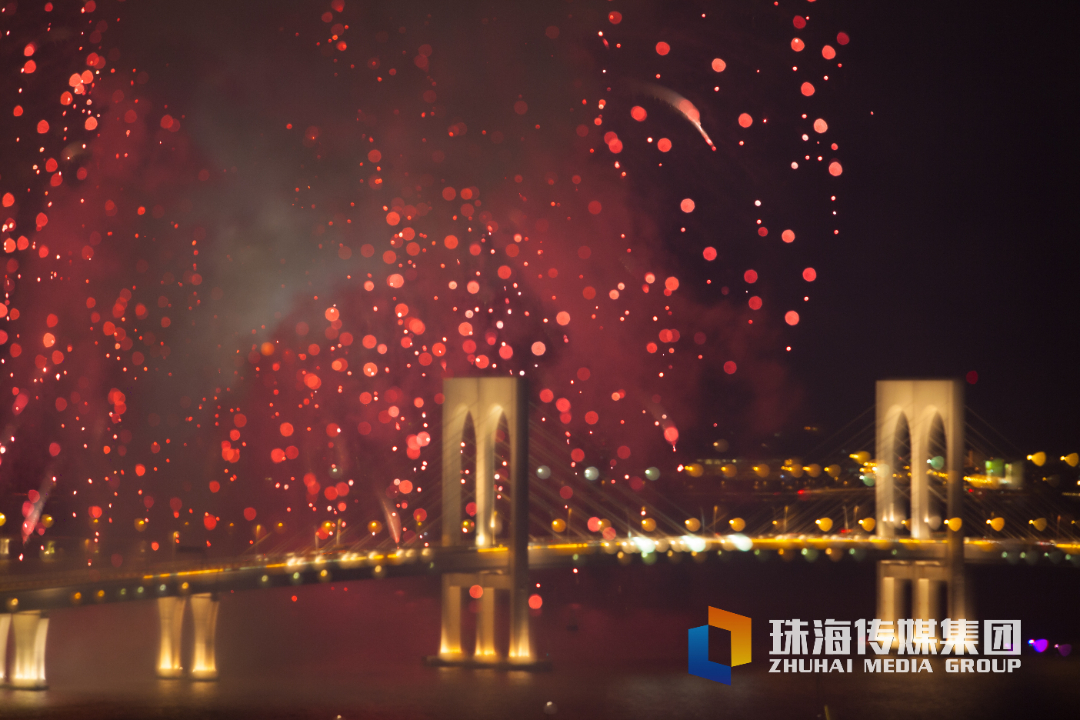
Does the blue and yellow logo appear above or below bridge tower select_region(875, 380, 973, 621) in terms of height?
below

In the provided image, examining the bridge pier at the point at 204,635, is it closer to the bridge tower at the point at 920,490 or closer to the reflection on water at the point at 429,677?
the reflection on water at the point at 429,677

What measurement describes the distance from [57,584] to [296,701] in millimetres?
5707

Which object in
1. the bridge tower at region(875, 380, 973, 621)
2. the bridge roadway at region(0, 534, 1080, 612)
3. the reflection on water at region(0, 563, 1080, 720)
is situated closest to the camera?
the bridge roadway at region(0, 534, 1080, 612)

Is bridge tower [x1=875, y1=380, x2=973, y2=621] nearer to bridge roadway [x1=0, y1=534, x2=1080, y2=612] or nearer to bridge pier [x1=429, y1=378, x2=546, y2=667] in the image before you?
bridge roadway [x1=0, y1=534, x2=1080, y2=612]

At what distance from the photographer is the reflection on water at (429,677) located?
24.0 metres

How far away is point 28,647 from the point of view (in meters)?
22.3

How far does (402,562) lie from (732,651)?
34.2 feet

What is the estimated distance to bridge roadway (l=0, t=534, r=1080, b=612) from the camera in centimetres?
2095

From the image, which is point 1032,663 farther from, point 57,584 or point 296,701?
point 57,584

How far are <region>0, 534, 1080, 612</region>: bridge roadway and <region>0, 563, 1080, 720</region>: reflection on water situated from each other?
7.27 ft

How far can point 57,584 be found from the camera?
68.3 ft

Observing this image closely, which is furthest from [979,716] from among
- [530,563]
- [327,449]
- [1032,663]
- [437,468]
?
[327,449]

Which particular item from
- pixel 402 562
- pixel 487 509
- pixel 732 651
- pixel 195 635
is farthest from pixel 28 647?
pixel 732 651

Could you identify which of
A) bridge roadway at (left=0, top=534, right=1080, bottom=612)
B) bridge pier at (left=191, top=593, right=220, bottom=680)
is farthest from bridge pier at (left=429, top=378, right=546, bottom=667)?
bridge pier at (left=191, top=593, right=220, bottom=680)
